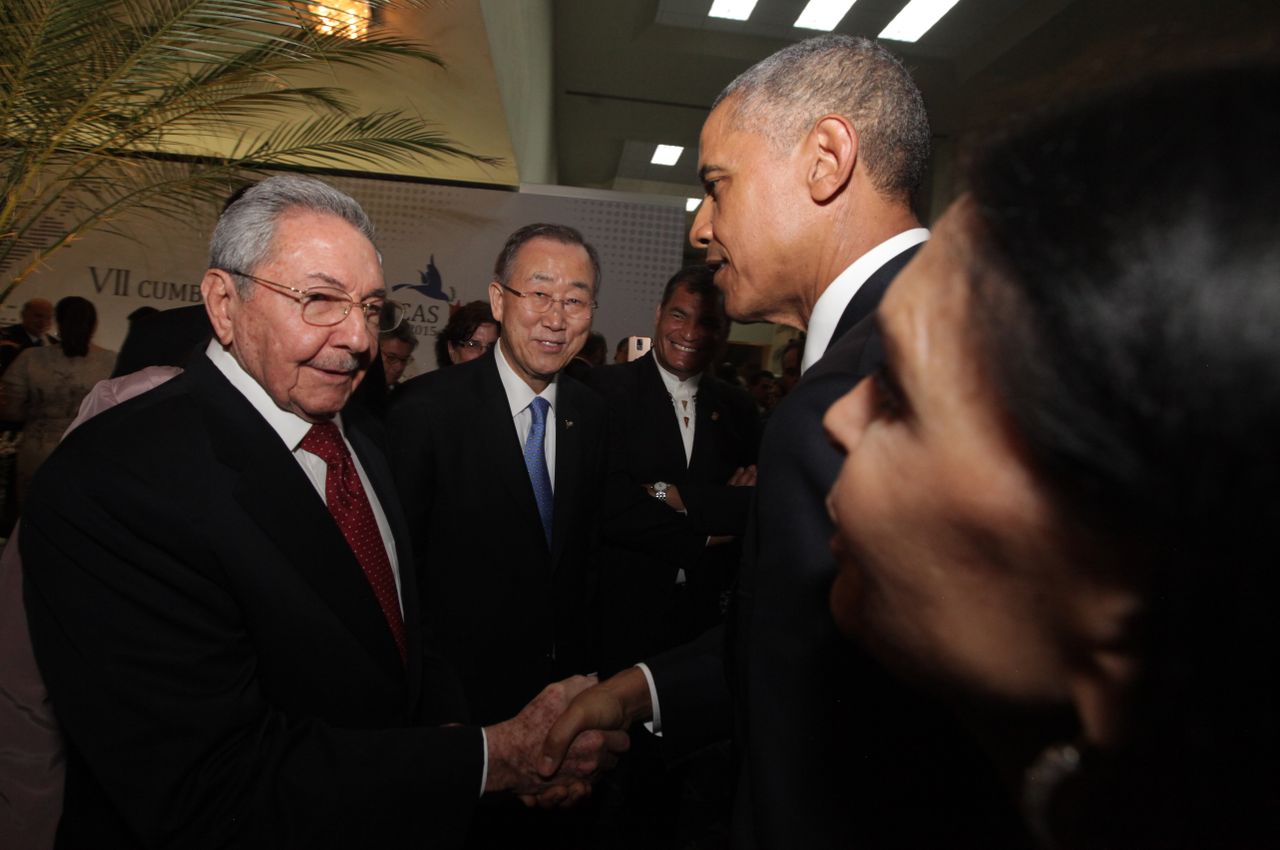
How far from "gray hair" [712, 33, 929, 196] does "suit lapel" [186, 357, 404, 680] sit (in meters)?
1.19

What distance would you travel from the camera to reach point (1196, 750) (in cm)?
30

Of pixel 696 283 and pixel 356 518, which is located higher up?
pixel 696 283

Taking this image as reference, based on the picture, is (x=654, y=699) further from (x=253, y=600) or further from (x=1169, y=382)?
(x=1169, y=382)

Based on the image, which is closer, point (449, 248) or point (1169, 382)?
point (1169, 382)

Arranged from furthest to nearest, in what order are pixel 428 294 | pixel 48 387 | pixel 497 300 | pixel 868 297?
1. pixel 428 294
2. pixel 48 387
3. pixel 497 300
4. pixel 868 297

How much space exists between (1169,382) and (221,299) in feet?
6.16

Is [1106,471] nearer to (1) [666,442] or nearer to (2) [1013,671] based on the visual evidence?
(2) [1013,671]

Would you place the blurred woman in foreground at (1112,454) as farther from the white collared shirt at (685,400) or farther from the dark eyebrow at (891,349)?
the white collared shirt at (685,400)

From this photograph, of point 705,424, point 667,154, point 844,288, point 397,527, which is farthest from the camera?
point 667,154

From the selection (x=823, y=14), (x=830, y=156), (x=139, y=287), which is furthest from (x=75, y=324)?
(x=823, y=14)

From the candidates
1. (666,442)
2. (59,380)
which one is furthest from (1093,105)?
(59,380)

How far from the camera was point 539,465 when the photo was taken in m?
2.93

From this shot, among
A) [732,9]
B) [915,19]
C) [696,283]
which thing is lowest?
[696,283]

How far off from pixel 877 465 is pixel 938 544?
53 mm
